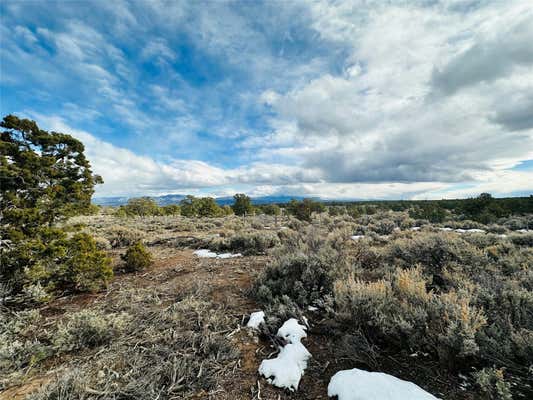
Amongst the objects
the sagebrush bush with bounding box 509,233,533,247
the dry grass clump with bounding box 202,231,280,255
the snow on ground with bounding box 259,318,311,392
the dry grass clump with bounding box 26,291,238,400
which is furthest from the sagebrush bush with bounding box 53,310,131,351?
the sagebrush bush with bounding box 509,233,533,247

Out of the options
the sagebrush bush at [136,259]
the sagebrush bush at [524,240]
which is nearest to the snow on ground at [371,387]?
the sagebrush bush at [136,259]

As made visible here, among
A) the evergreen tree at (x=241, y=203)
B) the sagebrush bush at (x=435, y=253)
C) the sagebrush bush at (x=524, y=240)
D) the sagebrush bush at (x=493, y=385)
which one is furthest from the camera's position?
the evergreen tree at (x=241, y=203)

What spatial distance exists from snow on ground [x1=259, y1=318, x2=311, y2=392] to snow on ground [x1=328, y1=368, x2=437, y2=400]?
1.49 feet

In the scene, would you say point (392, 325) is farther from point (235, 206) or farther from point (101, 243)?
point (235, 206)

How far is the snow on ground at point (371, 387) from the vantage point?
231cm

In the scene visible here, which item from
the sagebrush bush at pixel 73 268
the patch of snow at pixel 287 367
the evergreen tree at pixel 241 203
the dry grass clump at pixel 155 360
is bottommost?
the patch of snow at pixel 287 367

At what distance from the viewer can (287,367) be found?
2986 millimetres

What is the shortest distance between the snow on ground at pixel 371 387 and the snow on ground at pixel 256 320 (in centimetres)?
157

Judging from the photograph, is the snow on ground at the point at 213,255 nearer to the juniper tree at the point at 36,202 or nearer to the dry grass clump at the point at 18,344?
the juniper tree at the point at 36,202

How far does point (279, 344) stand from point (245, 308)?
1348 mm

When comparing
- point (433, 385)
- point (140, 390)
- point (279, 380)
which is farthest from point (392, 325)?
point (140, 390)

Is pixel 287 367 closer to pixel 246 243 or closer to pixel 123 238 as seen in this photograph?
pixel 246 243

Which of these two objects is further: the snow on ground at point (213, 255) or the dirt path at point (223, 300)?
the snow on ground at point (213, 255)

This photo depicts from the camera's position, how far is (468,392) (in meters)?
2.40
